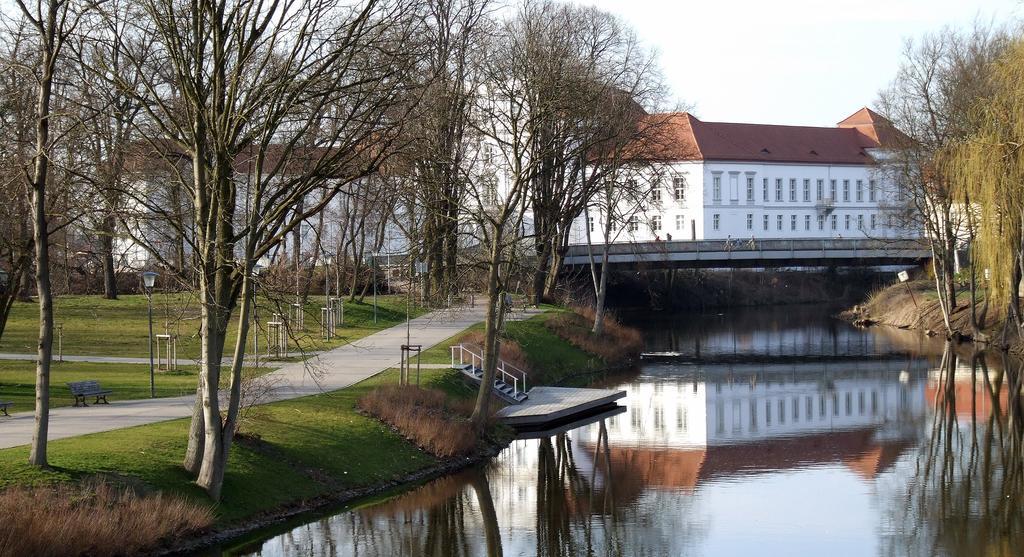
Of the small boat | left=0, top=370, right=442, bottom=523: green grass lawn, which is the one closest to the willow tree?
the small boat

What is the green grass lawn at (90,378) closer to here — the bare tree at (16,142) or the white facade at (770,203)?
the bare tree at (16,142)

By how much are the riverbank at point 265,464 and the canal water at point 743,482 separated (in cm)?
61

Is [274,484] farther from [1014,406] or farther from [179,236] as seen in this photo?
[1014,406]

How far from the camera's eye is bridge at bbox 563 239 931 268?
210 ft

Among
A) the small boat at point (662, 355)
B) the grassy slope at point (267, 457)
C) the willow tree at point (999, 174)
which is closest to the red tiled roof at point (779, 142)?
the small boat at point (662, 355)

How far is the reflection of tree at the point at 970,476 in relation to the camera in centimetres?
1855

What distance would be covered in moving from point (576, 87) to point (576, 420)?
9867 mm

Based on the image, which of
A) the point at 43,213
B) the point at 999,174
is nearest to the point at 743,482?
the point at 43,213

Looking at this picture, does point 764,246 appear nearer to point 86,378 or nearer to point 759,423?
point 759,423

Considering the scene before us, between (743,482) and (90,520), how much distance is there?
1289 centimetres

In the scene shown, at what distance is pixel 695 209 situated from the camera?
9100 centimetres

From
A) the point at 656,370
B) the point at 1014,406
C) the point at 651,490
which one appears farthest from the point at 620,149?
the point at 651,490

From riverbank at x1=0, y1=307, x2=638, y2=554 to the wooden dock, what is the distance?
1.67m

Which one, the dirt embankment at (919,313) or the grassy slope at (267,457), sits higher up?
the dirt embankment at (919,313)
